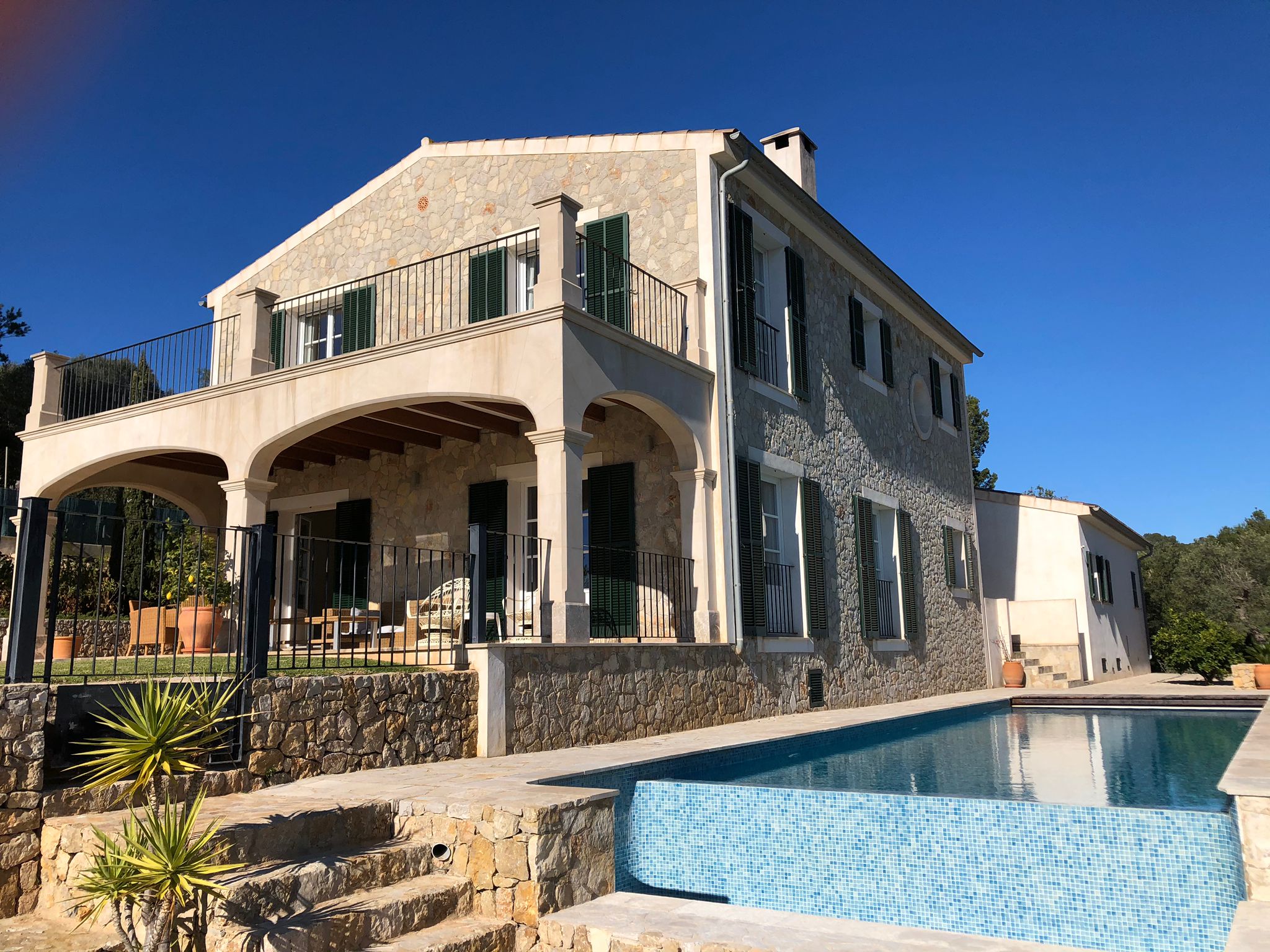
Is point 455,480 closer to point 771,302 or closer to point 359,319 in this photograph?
point 359,319

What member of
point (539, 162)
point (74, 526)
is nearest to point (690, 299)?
point (539, 162)

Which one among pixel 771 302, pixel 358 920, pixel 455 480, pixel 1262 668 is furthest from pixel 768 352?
pixel 1262 668

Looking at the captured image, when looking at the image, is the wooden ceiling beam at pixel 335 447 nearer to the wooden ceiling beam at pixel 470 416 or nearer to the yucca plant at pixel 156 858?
the wooden ceiling beam at pixel 470 416

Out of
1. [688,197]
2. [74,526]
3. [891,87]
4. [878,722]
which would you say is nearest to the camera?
[878,722]

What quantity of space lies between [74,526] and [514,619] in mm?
6496

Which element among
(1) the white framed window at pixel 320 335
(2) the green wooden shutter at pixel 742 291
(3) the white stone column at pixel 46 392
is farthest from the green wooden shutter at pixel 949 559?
(3) the white stone column at pixel 46 392

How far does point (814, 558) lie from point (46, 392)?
33.1 feet

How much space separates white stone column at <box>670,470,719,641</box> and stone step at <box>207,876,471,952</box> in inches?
238

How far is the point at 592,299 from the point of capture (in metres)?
11.1

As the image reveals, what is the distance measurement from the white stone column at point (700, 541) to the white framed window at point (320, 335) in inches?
243

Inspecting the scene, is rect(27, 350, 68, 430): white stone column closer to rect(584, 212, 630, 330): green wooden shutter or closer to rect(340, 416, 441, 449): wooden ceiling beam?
rect(340, 416, 441, 449): wooden ceiling beam

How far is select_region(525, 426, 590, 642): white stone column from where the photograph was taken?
815 cm

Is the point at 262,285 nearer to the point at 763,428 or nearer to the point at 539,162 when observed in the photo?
the point at 539,162

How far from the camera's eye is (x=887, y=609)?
14.9 metres
